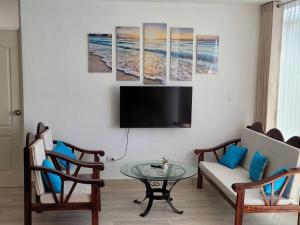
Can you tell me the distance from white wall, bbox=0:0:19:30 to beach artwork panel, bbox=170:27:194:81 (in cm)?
231

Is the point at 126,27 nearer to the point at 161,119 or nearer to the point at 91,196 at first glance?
the point at 161,119

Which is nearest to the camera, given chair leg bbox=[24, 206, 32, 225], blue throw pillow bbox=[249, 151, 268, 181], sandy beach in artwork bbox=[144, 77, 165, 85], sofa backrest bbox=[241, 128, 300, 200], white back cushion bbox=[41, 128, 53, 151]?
chair leg bbox=[24, 206, 32, 225]

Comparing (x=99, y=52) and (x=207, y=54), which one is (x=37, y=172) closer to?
(x=99, y=52)

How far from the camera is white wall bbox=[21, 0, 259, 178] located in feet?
15.9

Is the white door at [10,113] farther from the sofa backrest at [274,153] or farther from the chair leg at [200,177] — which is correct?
the sofa backrest at [274,153]

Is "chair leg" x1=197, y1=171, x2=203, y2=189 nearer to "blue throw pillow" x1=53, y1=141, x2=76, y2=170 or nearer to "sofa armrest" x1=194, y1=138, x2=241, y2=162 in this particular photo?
"sofa armrest" x1=194, y1=138, x2=241, y2=162

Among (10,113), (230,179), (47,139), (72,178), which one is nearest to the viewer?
(72,178)

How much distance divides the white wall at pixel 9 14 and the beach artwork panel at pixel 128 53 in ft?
5.04

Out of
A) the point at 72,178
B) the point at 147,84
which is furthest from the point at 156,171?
the point at 147,84

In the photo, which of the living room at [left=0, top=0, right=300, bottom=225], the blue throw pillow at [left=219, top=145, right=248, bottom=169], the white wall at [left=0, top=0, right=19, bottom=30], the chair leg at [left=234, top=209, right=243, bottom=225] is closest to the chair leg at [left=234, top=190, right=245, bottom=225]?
the chair leg at [left=234, top=209, right=243, bottom=225]

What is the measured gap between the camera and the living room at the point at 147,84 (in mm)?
4727

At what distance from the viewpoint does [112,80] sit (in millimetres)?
5000

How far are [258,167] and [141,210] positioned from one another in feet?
4.80

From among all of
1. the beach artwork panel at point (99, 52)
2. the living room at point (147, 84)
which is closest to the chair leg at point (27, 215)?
the living room at point (147, 84)
